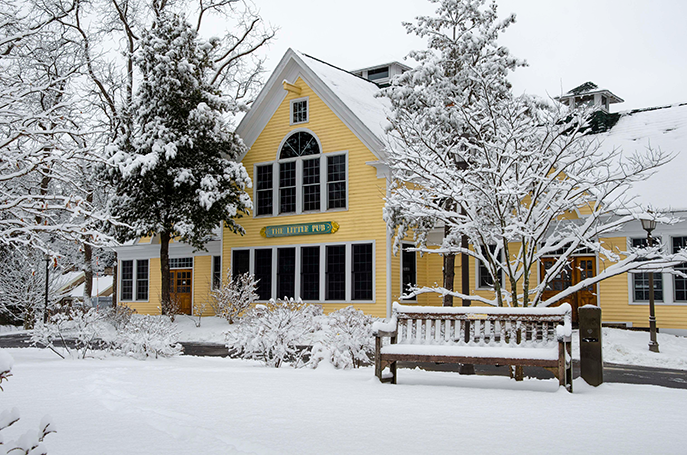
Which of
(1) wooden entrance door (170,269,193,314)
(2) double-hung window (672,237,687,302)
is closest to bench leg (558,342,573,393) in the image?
(2) double-hung window (672,237,687,302)

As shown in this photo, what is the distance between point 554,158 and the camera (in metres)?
10.4

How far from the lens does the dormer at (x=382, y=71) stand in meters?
34.6

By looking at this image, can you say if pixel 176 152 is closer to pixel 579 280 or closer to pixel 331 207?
pixel 331 207

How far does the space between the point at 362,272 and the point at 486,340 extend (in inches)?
580

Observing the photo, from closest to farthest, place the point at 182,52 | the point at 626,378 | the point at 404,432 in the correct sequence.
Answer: the point at 404,432, the point at 626,378, the point at 182,52

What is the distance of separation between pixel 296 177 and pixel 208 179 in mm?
3587

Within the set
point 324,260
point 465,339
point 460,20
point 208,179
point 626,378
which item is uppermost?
point 460,20

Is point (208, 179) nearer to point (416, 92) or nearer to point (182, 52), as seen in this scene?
point (182, 52)

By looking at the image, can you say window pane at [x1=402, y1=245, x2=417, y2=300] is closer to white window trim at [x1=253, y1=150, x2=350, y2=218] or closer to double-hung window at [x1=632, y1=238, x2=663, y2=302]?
white window trim at [x1=253, y1=150, x2=350, y2=218]

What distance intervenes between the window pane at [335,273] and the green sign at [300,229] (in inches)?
29.7

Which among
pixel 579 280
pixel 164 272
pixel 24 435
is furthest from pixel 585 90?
pixel 24 435

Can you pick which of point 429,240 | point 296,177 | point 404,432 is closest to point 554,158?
point 404,432

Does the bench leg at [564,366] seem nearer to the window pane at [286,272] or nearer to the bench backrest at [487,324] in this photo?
the bench backrest at [487,324]

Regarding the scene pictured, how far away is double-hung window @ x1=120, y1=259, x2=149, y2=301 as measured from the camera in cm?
3250
